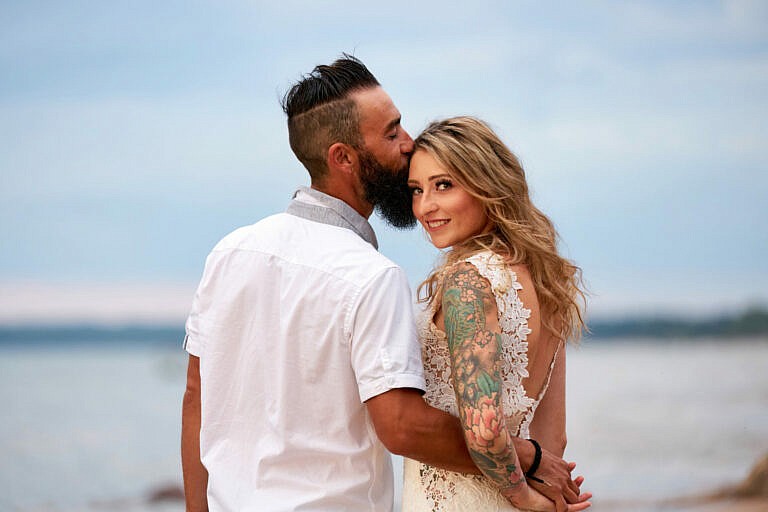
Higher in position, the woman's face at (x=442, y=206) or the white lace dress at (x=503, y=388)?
the woman's face at (x=442, y=206)

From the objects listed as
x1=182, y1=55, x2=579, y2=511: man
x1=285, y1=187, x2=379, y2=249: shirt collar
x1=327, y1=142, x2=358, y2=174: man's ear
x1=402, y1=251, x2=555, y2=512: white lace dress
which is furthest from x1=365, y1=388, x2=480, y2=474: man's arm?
x1=327, y1=142, x2=358, y2=174: man's ear

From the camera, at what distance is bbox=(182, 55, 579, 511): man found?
1784 mm

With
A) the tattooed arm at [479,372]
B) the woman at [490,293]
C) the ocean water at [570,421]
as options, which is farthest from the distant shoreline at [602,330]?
the tattooed arm at [479,372]

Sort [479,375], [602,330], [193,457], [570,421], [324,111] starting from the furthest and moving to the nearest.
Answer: [602,330] → [570,421] → [193,457] → [324,111] → [479,375]

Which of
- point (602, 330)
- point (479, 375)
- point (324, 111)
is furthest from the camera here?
point (602, 330)

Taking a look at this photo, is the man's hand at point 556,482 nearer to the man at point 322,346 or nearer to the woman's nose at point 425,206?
the man at point 322,346

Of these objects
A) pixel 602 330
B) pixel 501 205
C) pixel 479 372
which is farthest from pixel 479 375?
pixel 602 330

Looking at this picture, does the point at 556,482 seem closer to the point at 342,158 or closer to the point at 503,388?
the point at 503,388

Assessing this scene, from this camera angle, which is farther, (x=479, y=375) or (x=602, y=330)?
(x=602, y=330)

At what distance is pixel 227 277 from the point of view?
75.4 inches

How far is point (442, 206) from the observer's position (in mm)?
2033

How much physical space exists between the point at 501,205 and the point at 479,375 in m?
0.42

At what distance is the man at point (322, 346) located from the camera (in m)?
1.78

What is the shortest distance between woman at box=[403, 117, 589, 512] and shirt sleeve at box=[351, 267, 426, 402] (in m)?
0.09
